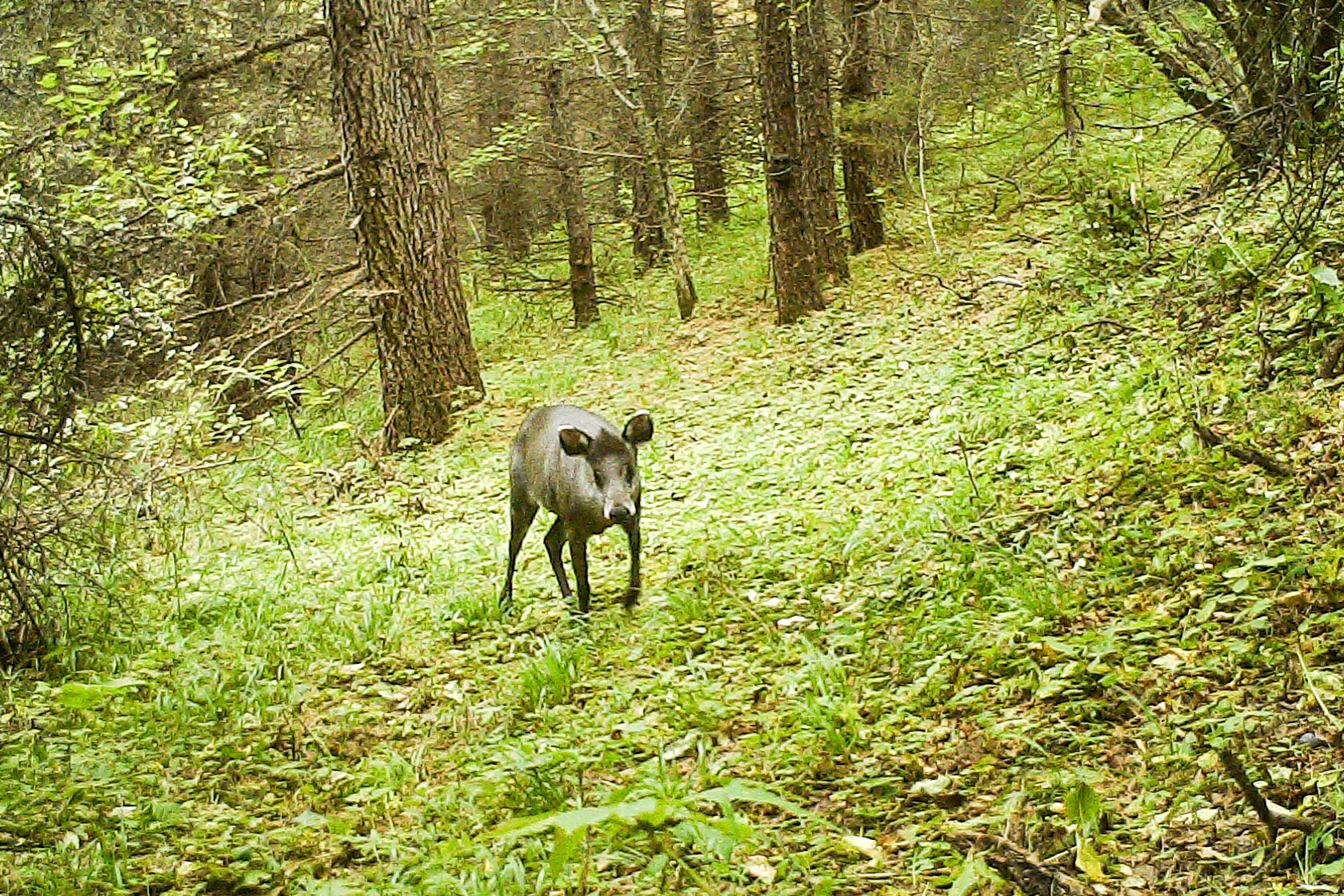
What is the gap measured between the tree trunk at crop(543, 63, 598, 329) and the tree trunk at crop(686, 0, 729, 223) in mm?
1769

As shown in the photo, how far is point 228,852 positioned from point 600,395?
942cm

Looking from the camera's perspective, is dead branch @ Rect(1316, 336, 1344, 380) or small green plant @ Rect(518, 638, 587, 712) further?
dead branch @ Rect(1316, 336, 1344, 380)

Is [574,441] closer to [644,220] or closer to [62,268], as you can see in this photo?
[62,268]

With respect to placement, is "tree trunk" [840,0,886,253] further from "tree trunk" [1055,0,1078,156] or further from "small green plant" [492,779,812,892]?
A: "small green plant" [492,779,812,892]

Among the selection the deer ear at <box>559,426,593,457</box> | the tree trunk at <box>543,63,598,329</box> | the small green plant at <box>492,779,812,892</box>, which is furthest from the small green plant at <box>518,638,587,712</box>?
the tree trunk at <box>543,63,598,329</box>

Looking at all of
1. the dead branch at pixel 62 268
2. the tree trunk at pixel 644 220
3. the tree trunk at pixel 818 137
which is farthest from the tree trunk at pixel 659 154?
the dead branch at pixel 62 268

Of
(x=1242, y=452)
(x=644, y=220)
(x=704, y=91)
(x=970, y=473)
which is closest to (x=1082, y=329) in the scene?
(x=970, y=473)

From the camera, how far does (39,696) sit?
714cm

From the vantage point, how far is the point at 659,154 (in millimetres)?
16281

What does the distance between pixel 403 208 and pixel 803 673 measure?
854 cm

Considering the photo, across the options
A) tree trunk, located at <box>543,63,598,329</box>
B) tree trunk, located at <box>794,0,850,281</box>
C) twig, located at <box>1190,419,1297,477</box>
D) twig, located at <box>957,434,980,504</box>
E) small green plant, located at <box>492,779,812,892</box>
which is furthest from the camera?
tree trunk, located at <box>543,63,598,329</box>

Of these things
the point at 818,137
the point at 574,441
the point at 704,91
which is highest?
the point at 704,91

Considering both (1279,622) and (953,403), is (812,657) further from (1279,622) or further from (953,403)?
(953,403)

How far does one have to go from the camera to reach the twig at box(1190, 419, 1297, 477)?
649cm
